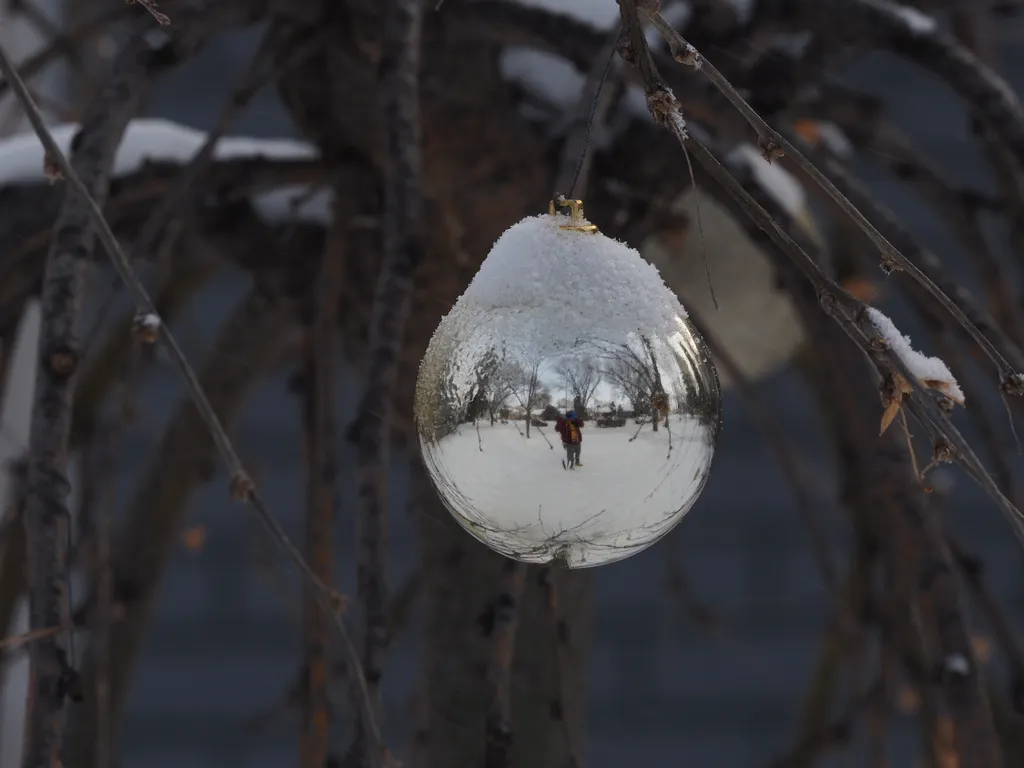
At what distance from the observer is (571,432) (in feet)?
1.43

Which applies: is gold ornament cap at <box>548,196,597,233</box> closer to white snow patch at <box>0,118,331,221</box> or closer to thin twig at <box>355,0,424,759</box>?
thin twig at <box>355,0,424,759</box>

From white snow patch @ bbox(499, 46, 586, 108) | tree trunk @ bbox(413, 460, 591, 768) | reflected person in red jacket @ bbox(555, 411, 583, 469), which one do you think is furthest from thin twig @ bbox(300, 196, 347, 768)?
reflected person in red jacket @ bbox(555, 411, 583, 469)

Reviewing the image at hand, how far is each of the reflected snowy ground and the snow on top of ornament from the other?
4 cm

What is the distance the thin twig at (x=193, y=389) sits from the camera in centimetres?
45

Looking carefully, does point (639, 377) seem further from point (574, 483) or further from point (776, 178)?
point (776, 178)

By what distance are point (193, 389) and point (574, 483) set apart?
0.46 ft

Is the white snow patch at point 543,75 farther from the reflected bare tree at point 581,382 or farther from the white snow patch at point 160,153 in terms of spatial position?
the reflected bare tree at point 581,382

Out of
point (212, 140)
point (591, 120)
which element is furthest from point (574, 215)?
point (212, 140)

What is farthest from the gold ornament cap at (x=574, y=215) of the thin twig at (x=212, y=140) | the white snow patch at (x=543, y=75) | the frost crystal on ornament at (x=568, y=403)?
the white snow patch at (x=543, y=75)

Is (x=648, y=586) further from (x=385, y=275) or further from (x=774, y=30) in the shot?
(x=385, y=275)

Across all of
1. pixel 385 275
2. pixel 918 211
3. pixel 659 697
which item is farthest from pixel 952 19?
pixel 659 697

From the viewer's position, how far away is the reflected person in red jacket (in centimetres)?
43

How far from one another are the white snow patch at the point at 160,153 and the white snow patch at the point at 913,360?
553mm

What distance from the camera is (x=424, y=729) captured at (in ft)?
2.38
